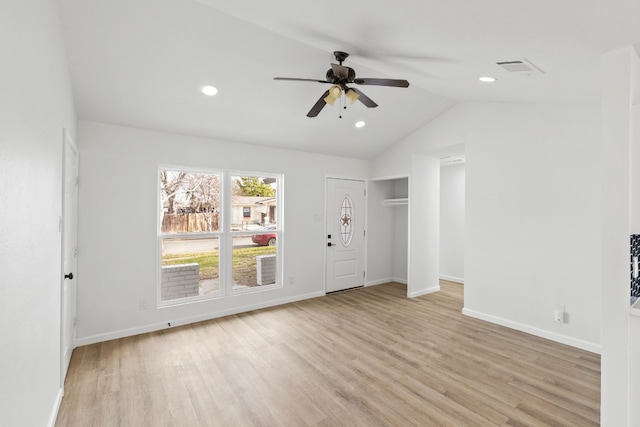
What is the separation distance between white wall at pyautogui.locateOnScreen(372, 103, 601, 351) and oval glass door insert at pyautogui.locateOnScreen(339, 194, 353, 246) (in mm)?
2112

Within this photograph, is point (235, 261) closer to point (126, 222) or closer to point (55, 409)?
point (126, 222)

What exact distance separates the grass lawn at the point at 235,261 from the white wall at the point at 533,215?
125 inches

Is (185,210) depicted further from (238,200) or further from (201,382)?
(201,382)

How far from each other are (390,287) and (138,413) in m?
4.66

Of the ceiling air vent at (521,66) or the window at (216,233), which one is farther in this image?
the window at (216,233)

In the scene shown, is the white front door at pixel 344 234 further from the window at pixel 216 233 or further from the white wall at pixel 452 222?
the white wall at pixel 452 222

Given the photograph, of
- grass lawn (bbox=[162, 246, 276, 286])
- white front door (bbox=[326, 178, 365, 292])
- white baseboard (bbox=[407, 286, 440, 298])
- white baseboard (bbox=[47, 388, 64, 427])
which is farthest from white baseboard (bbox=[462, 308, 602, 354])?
white baseboard (bbox=[47, 388, 64, 427])

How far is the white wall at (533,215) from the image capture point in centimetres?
338

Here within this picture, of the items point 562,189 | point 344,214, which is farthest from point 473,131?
point 344,214

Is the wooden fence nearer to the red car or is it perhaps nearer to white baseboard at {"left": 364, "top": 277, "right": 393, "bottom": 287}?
the red car

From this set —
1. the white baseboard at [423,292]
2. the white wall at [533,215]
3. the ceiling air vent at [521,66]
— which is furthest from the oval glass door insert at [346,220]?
the ceiling air vent at [521,66]

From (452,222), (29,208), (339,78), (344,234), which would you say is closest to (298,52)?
(339,78)

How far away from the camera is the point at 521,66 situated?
254 centimetres

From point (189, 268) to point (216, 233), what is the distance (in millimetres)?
600
